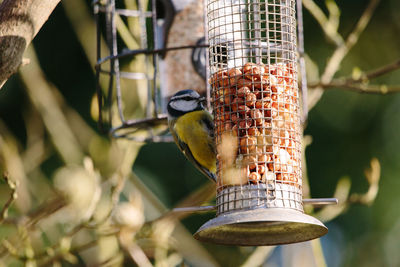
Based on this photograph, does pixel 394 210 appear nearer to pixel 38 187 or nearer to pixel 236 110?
pixel 38 187

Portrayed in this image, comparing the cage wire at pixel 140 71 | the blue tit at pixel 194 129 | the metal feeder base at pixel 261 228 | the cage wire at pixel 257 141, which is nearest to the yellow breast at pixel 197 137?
the blue tit at pixel 194 129

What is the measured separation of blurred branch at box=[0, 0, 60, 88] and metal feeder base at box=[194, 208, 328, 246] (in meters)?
1.03

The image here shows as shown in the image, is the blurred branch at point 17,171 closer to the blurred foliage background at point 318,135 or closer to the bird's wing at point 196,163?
the blurred foliage background at point 318,135

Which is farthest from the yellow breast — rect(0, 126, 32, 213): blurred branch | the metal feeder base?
rect(0, 126, 32, 213): blurred branch

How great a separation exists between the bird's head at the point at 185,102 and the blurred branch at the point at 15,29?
1401 millimetres

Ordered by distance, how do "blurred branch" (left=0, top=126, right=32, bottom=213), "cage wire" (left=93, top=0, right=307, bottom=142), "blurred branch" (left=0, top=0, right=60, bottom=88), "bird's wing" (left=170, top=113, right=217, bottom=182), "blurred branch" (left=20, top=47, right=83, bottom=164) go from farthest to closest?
"blurred branch" (left=20, top=47, right=83, bottom=164) → "blurred branch" (left=0, top=126, right=32, bottom=213) → "cage wire" (left=93, top=0, right=307, bottom=142) → "bird's wing" (left=170, top=113, right=217, bottom=182) → "blurred branch" (left=0, top=0, right=60, bottom=88)

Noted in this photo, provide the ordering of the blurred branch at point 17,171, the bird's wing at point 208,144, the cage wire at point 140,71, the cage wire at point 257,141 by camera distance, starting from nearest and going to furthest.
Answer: the cage wire at point 257,141, the bird's wing at point 208,144, the cage wire at point 140,71, the blurred branch at point 17,171

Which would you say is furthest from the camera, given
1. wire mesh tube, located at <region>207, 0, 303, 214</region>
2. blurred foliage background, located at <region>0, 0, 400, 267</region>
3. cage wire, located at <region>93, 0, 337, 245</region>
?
blurred foliage background, located at <region>0, 0, 400, 267</region>

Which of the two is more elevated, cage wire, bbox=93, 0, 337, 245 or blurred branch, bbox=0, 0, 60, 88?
blurred branch, bbox=0, 0, 60, 88

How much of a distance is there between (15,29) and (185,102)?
1485 mm

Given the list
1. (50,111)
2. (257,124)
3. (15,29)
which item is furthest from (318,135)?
(15,29)

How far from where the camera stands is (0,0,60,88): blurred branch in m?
2.77

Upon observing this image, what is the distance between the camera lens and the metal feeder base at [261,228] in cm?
298

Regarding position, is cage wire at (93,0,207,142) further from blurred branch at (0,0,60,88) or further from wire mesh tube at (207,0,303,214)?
blurred branch at (0,0,60,88)
